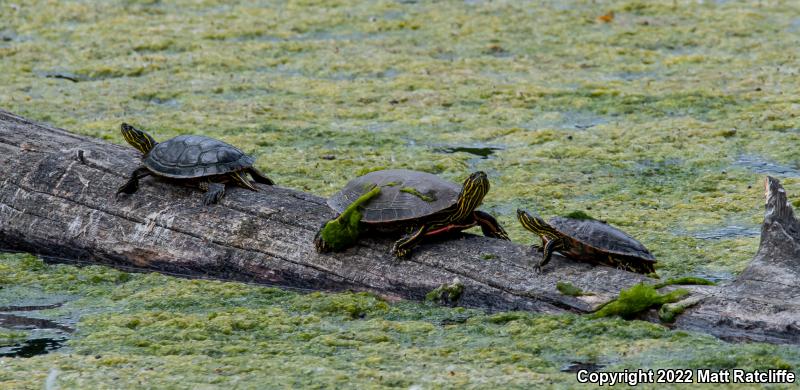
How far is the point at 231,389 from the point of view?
3.66 meters

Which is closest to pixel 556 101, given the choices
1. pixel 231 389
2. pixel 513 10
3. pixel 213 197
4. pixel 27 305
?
pixel 513 10

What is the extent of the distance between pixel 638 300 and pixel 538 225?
597mm

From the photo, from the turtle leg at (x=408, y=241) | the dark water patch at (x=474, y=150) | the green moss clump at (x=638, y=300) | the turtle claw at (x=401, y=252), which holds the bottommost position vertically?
the dark water patch at (x=474, y=150)

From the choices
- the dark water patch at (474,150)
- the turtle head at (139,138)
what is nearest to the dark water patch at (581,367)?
the turtle head at (139,138)

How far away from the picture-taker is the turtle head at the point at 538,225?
177 inches

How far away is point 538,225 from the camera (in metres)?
4.57

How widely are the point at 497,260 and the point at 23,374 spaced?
1752mm

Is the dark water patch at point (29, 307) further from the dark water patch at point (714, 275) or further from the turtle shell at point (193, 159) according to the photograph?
the dark water patch at point (714, 275)

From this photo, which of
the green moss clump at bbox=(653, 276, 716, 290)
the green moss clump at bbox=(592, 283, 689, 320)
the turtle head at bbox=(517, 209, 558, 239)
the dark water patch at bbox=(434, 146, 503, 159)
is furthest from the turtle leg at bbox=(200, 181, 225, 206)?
the dark water patch at bbox=(434, 146, 503, 159)

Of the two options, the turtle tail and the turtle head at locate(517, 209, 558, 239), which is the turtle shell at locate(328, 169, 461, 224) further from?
the turtle tail

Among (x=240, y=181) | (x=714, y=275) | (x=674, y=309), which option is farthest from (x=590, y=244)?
(x=240, y=181)

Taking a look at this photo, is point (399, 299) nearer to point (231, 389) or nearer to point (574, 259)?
point (574, 259)

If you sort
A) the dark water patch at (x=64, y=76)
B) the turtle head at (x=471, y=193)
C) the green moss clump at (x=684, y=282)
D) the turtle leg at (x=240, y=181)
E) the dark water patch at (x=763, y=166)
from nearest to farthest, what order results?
the green moss clump at (x=684, y=282)
the turtle head at (x=471, y=193)
the turtle leg at (x=240, y=181)
the dark water patch at (x=763, y=166)
the dark water patch at (x=64, y=76)

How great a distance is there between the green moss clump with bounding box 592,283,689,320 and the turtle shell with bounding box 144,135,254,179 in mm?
1799
